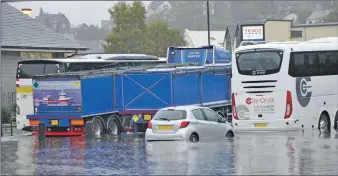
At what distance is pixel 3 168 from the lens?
66.2 feet

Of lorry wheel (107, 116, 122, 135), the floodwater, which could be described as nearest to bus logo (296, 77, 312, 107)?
the floodwater

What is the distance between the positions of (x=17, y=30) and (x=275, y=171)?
35.9m

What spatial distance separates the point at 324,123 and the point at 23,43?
23504 millimetres

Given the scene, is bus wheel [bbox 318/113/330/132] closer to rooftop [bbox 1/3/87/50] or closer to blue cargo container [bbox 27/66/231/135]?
blue cargo container [bbox 27/66/231/135]

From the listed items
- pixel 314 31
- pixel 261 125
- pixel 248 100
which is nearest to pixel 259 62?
pixel 248 100

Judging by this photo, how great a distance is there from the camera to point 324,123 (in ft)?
103

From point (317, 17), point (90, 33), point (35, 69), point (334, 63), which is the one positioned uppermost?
point (90, 33)

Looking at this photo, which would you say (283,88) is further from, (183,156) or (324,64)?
(183,156)

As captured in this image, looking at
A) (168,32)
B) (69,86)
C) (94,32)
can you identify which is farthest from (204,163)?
(94,32)

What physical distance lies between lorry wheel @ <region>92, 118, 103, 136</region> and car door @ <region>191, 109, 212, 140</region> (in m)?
6.81

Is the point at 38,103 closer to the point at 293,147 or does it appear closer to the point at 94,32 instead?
the point at 293,147

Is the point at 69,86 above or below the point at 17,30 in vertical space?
below

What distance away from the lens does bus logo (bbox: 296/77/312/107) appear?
Result: 99.7 feet

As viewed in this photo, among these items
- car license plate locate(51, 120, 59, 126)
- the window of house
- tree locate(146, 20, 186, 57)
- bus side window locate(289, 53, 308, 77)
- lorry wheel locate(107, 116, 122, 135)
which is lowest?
lorry wheel locate(107, 116, 122, 135)
